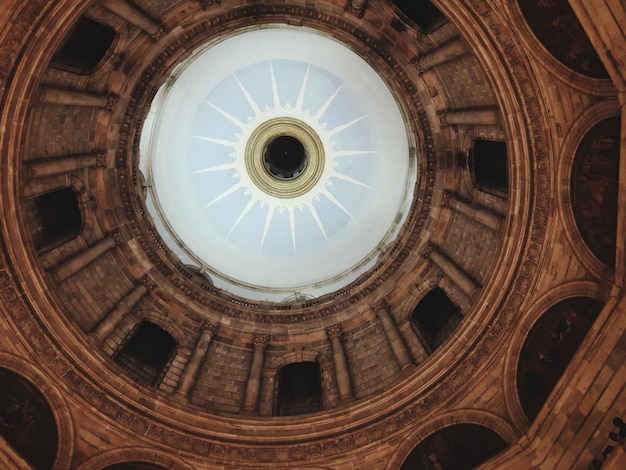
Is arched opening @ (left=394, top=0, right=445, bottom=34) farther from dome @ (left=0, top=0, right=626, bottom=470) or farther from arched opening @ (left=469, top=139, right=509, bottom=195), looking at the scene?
arched opening @ (left=469, top=139, right=509, bottom=195)

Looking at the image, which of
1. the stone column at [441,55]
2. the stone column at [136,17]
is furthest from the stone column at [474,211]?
the stone column at [136,17]

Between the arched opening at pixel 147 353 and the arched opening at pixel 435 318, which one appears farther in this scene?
the arched opening at pixel 435 318

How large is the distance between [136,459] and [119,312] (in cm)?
482

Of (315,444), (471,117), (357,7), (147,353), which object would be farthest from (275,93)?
(315,444)

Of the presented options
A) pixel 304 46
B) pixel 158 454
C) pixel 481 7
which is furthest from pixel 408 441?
pixel 304 46

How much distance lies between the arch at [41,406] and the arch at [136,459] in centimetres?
72

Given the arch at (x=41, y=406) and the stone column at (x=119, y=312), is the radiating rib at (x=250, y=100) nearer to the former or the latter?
the stone column at (x=119, y=312)

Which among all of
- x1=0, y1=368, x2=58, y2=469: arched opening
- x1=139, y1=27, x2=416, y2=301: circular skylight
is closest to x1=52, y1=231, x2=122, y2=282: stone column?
x1=0, y1=368, x2=58, y2=469: arched opening

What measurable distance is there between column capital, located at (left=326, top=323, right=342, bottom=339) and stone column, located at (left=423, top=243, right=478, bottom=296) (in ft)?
13.8

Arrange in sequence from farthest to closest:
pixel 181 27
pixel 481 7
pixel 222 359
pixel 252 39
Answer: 1. pixel 252 39
2. pixel 222 359
3. pixel 181 27
4. pixel 481 7

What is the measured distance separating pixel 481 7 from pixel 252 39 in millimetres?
11726

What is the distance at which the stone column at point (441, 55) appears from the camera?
1422 centimetres

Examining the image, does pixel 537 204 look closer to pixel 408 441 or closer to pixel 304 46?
pixel 408 441

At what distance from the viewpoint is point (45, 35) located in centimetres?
1216
